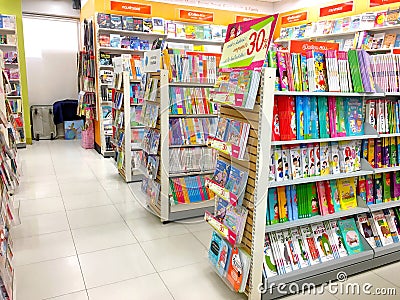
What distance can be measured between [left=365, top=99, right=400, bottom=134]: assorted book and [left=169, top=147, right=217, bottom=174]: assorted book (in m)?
1.74

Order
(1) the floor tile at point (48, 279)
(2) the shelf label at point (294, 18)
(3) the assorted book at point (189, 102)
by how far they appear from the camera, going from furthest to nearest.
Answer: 1. (2) the shelf label at point (294, 18)
2. (3) the assorted book at point (189, 102)
3. (1) the floor tile at point (48, 279)

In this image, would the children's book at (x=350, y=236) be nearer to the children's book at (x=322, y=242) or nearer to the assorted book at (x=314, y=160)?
the children's book at (x=322, y=242)

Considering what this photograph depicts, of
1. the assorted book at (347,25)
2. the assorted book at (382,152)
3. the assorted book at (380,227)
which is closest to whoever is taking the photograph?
the assorted book at (382,152)

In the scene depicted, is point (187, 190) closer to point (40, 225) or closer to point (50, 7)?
point (40, 225)

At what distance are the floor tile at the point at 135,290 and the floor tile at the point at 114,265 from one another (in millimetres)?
68

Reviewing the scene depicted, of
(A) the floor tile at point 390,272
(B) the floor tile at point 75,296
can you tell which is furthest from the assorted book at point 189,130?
(A) the floor tile at point 390,272

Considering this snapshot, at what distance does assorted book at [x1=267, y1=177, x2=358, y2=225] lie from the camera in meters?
2.31

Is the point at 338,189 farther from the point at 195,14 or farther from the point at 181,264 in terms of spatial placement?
the point at 195,14

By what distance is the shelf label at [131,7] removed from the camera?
255 inches

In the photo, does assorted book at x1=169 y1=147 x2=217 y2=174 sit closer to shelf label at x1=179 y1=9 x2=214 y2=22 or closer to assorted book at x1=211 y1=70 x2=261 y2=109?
assorted book at x1=211 y1=70 x2=261 y2=109

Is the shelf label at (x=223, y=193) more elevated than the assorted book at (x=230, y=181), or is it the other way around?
the assorted book at (x=230, y=181)

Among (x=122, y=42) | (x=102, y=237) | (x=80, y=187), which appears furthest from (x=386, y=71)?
(x=122, y=42)

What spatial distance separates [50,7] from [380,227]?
8.64 m

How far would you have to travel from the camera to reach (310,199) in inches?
96.6
